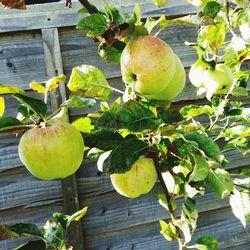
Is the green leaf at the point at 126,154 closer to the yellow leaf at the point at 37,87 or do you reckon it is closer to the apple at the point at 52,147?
the apple at the point at 52,147

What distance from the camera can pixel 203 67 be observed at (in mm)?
1006

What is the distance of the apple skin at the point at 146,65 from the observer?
1.95 ft

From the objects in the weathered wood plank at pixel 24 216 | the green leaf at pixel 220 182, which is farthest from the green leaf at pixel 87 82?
the weathered wood plank at pixel 24 216

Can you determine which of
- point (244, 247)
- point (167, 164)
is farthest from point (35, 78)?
point (244, 247)

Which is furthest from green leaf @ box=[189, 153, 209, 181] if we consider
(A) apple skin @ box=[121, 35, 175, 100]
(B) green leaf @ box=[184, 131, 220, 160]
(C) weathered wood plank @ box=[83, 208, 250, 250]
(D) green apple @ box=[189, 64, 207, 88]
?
(C) weathered wood plank @ box=[83, 208, 250, 250]

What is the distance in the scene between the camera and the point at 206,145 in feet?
1.93

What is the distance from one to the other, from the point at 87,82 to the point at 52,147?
123 mm

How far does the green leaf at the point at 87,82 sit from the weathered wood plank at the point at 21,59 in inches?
32.4

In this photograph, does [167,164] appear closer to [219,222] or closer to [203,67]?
[203,67]

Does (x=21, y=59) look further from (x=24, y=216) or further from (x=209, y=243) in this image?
(x=209, y=243)

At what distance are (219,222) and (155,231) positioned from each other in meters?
0.30

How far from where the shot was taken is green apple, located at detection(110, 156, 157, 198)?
72 cm

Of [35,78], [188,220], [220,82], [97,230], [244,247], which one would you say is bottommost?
[244,247]

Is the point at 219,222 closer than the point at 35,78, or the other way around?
the point at 35,78
